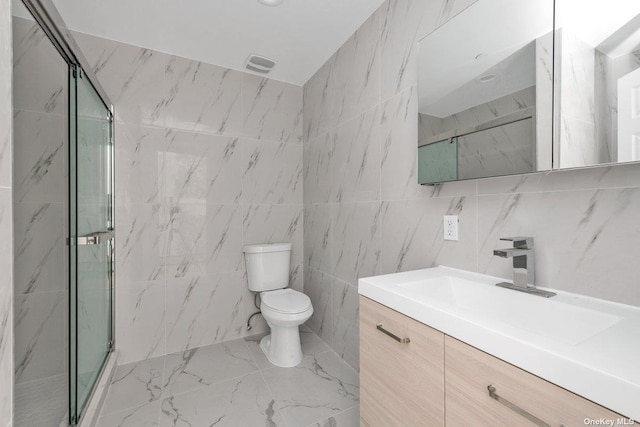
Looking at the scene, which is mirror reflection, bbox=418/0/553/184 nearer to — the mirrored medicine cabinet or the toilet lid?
the mirrored medicine cabinet

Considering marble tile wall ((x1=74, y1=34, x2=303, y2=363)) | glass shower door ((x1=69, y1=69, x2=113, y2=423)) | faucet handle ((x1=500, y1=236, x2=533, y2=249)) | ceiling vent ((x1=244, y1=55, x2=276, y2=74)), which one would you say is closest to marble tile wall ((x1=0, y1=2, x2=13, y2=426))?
glass shower door ((x1=69, y1=69, x2=113, y2=423))

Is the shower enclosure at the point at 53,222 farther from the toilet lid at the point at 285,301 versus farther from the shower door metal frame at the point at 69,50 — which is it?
the toilet lid at the point at 285,301

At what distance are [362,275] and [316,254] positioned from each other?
26.1 inches

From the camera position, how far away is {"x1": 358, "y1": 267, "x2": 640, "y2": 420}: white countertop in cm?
48

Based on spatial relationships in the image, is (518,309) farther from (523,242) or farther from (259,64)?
(259,64)

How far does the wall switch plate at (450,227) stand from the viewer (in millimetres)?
1259

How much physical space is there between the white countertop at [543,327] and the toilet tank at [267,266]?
4.47 feet

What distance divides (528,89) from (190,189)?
2.23m

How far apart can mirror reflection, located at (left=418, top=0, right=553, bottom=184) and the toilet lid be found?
1229 mm

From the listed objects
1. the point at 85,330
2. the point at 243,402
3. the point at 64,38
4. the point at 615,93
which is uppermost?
the point at 64,38

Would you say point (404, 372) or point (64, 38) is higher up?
point (64, 38)

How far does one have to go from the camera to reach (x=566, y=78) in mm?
874

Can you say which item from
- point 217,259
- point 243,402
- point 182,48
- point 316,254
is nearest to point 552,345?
point 243,402

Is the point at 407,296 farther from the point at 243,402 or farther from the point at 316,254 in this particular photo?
the point at 316,254
